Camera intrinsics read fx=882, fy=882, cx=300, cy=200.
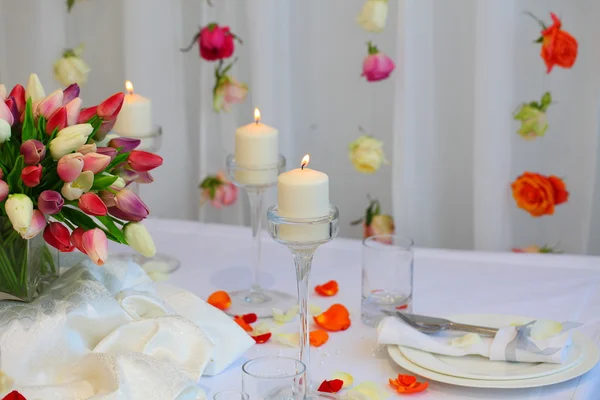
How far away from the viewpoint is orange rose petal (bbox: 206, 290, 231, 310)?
1.34 metres

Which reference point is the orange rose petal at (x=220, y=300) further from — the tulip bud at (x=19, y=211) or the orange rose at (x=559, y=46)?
the orange rose at (x=559, y=46)

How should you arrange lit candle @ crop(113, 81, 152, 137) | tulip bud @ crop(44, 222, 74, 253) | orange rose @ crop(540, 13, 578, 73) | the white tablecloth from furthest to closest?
orange rose @ crop(540, 13, 578, 73) < lit candle @ crop(113, 81, 152, 137) < the white tablecloth < tulip bud @ crop(44, 222, 74, 253)

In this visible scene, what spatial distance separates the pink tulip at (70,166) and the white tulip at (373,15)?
3.09 feet

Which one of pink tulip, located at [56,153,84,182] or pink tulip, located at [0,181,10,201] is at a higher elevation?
pink tulip, located at [56,153,84,182]

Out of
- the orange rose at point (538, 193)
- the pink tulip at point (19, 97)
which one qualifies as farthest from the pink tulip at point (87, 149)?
the orange rose at point (538, 193)

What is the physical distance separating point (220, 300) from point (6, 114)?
0.48 m

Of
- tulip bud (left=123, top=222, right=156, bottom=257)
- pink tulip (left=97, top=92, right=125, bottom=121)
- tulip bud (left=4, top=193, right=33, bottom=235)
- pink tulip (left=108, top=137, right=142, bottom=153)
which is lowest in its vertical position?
tulip bud (left=123, top=222, right=156, bottom=257)

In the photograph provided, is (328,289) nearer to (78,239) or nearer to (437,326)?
(437,326)

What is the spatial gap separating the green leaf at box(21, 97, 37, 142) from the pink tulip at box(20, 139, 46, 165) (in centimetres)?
3

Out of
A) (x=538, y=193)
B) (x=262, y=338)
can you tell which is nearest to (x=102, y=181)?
(x=262, y=338)

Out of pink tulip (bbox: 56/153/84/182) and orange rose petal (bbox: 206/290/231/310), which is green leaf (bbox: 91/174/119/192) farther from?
Result: orange rose petal (bbox: 206/290/231/310)

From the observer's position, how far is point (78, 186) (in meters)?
0.99

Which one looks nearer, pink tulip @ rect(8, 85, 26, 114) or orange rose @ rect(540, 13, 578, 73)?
pink tulip @ rect(8, 85, 26, 114)

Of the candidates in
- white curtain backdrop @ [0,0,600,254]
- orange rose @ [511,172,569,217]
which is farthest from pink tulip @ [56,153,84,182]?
orange rose @ [511,172,569,217]
